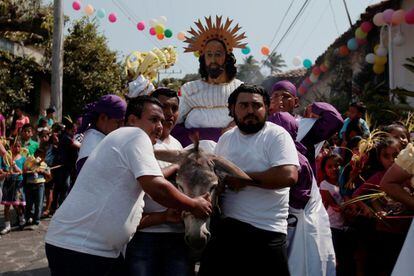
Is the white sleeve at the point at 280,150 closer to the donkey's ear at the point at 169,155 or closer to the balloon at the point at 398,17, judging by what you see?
the donkey's ear at the point at 169,155

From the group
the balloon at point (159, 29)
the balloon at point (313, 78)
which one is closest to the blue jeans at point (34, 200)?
the balloon at point (159, 29)

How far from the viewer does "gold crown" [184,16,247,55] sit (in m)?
4.52

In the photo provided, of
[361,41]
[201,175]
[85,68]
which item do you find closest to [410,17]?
[361,41]

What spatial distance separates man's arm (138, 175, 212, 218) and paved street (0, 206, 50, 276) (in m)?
3.88

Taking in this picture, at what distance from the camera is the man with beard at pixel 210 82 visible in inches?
177

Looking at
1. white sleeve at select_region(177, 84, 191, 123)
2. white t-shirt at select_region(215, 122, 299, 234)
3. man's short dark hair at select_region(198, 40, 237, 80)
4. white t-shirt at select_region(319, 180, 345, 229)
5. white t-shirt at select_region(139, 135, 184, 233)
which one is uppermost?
man's short dark hair at select_region(198, 40, 237, 80)

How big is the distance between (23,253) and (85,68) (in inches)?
534

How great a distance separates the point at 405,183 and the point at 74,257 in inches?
92.2

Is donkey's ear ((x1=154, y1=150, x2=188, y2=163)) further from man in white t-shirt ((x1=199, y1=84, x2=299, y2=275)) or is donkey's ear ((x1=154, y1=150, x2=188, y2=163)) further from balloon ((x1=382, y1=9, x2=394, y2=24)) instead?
balloon ((x1=382, y1=9, x2=394, y2=24))

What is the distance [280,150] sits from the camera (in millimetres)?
3086

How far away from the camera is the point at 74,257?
2.78 meters

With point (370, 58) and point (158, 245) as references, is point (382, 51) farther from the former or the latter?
point (158, 245)

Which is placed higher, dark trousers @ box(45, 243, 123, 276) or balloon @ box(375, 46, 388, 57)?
balloon @ box(375, 46, 388, 57)

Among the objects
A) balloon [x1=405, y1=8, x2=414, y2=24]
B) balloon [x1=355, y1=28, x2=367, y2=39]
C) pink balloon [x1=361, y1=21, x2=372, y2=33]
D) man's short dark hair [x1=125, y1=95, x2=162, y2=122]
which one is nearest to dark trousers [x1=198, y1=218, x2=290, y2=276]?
man's short dark hair [x1=125, y1=95, x2=162, y2=122]
